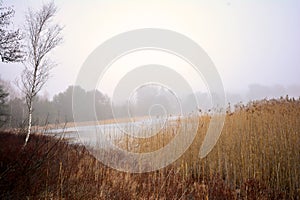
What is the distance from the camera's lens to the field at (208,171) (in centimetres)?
342

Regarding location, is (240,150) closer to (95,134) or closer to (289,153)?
(289,153)

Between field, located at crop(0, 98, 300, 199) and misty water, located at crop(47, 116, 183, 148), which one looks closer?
field, located at crop(0, 98, 300, 199)

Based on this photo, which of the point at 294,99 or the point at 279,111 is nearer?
the point at 279,111

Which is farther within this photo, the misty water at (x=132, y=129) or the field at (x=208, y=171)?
the misty water at (x=132, y=129)

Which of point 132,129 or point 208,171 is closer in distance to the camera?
point 208,171

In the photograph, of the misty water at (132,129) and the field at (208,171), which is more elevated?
the misty water at (132,129)

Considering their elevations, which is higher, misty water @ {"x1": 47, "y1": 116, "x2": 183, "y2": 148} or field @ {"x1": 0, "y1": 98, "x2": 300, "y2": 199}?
misty water @ {"x1": 47, "y1": 116, "x2": 183, "y2": 148}

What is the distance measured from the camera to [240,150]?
486 centimetres

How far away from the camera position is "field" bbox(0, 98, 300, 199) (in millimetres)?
3422

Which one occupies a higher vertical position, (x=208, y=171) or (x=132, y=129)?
(x=132, y=129)

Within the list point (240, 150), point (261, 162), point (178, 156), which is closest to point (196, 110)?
point (178, 156)

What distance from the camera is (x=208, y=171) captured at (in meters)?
5.24

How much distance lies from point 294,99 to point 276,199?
3248mm

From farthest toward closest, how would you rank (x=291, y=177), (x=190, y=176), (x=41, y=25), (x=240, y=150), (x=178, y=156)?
(x=41, y=25)
(x=178, y=156)
(x=190, y=176)
(x=240, y=150)
(x=291, y=177)
